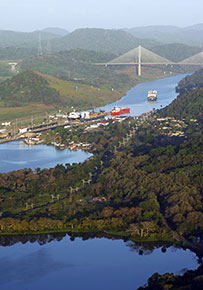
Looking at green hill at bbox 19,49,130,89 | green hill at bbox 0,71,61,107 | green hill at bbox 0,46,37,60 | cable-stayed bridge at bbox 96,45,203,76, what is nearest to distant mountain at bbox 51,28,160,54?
green hill at bbox 0,46,37,60

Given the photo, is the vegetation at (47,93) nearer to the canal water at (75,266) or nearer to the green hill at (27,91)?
the green hill at (27,91)

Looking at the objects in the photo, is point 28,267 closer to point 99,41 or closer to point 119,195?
point 119,195

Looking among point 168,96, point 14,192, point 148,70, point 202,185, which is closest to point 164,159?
point 202,185

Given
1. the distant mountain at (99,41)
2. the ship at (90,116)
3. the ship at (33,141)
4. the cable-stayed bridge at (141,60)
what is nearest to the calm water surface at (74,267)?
the ship at (33,141)

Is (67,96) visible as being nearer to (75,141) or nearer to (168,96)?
(168,96)

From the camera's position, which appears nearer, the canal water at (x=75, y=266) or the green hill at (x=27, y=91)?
the canal water at (x=75, y=266)

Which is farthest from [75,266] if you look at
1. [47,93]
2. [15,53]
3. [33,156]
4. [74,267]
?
[15,53]

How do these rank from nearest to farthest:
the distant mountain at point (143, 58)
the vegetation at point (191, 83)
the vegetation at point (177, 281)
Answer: the vegetation at point (177, 281) < the vegetation at point (191, 83) < the distant mountain at point (143, 58)

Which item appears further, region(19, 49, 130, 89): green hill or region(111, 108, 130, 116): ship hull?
region(19, 49, 130, 89): green hill

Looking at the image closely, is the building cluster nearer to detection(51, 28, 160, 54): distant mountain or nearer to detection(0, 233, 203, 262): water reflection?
detection(0, 233, 203, 262): water reflection
